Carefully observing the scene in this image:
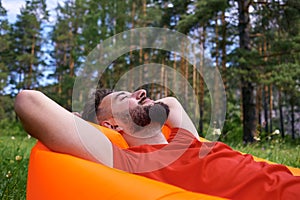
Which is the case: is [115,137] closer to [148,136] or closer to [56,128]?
[148,136]

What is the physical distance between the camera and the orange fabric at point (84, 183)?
3.59 ft

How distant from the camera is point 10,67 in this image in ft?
76.5

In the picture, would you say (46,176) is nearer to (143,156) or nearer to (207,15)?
(143,156)

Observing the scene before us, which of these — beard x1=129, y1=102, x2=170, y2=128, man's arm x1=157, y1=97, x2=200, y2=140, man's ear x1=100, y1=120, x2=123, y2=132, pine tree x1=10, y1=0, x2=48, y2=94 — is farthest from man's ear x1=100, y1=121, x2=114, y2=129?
pine tree x1=10, y1=0, x2=48, y2=94

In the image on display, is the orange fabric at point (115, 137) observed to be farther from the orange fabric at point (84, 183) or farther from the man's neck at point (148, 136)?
the orange fabric at point (84, 183)

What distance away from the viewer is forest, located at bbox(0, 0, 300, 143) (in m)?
8.25

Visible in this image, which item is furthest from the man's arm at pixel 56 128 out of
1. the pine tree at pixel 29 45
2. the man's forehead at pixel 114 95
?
the pine tree at pixel 29 45

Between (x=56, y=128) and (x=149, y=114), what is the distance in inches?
18.8

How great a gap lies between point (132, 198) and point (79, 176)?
0.81ft

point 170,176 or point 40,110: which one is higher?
point 40,110

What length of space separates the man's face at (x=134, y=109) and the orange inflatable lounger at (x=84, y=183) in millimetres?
435

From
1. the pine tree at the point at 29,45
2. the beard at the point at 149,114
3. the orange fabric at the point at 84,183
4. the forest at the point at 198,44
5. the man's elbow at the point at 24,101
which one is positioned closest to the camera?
the orange fabric at the point at 84,183

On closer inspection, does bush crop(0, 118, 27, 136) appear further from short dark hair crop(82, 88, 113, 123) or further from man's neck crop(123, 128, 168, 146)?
man's neck crop(123, 128, 168, 146)

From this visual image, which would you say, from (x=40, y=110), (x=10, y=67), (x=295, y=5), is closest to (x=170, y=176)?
(x=40, y=110)
